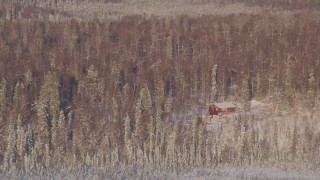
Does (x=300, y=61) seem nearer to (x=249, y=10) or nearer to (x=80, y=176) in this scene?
(x=80, y=176)

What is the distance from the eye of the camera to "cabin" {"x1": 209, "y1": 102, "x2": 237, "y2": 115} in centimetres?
9921

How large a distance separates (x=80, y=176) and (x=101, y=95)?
3603 centimetres

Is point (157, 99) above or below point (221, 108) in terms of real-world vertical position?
above

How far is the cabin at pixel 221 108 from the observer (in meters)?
99.2

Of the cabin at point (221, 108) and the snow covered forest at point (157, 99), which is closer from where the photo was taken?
the snow covered forest at point (157, 99)

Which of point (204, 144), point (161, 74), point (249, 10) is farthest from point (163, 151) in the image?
point (249, 10)

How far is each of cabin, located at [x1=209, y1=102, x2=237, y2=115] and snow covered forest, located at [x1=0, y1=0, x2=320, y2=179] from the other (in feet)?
6.53

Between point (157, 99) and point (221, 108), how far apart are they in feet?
38.2

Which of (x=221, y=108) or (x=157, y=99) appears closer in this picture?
(x=221, y=108)

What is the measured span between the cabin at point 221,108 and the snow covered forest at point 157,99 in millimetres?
1989

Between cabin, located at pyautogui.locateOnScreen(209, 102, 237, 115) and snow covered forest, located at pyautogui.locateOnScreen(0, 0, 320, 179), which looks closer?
Answer: snow covered forest, located at pyautogui.locateOnScreen(0, 0, 320, 179)

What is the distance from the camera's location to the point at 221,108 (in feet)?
326

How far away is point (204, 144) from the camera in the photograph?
8650cm

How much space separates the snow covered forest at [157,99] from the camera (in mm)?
82000
